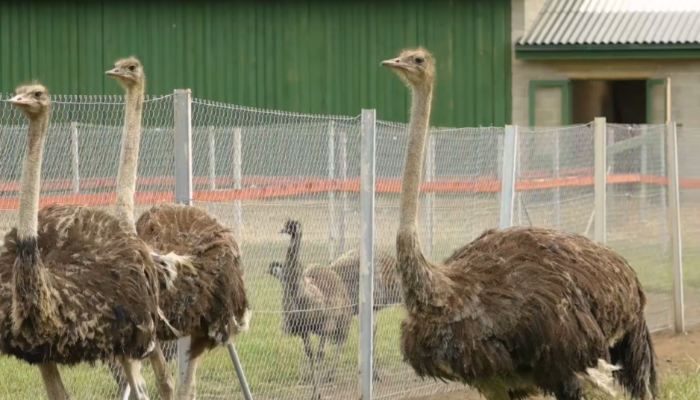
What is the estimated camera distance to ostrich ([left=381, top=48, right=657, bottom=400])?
6840mm

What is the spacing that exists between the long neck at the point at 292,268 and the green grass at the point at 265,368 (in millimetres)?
65

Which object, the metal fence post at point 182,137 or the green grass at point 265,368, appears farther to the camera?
the green grass at point 265,368

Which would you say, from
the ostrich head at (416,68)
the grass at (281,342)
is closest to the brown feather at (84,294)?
the grass at (281,342)

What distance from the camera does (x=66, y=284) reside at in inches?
253

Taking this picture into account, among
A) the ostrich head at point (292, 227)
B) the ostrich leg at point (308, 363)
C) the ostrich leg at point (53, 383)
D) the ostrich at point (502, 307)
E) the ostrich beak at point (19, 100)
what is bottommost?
the ostrich leg at point (308, 363)

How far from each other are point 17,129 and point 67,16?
51.5 feet

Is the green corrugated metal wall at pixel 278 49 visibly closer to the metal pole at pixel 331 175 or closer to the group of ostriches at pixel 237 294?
the metal pole at pixel 331 175

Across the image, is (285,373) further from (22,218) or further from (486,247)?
(22,218)

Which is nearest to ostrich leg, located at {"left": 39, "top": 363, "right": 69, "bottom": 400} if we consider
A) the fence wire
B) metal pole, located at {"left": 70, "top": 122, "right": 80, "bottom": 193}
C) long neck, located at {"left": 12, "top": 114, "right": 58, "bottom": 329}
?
long neck, located at {"left": 12, "top": 114, "right": 58, "bottom": 329}

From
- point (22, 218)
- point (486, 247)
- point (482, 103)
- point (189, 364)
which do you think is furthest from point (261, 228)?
point (482, 103)

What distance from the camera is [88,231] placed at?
6773 mm

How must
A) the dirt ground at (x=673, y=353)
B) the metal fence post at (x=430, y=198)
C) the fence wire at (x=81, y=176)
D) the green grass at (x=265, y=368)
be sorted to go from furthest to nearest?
1. the metal fence post at (x=430, y=198)
2. the dirt ground at (x=673, y=353)
3. the green grass at (x=265, y=368)
4. the fence wire at (x=81, y=176)

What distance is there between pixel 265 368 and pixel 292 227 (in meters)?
1.10

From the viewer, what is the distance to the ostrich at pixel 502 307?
6.84 metres
